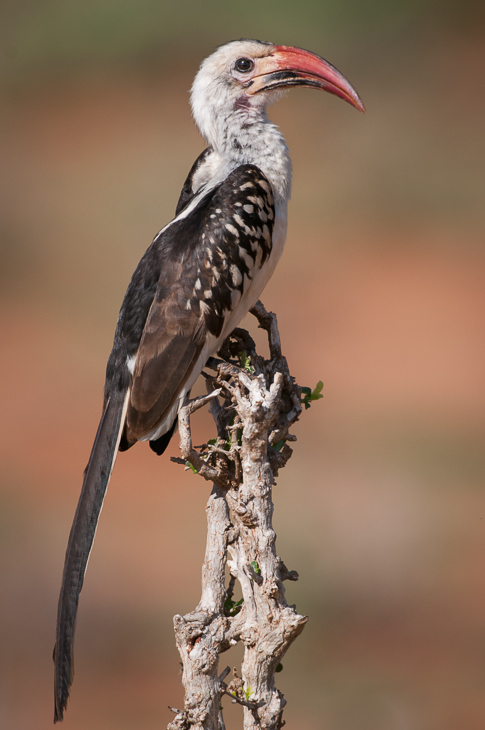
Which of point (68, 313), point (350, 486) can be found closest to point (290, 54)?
point (350, 486)

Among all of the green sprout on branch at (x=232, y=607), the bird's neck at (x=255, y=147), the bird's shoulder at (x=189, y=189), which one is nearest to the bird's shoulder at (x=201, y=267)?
the bird's neck at (x=255, y=147)

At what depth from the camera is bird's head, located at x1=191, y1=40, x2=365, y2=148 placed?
3.42 m

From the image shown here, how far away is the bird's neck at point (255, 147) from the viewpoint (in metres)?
3.22

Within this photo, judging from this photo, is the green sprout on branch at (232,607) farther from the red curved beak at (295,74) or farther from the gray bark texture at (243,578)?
the red curved beak at (295,74)

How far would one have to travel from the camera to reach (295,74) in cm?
353

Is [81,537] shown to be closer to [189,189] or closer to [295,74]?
[189,189]

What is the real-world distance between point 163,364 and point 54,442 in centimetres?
564

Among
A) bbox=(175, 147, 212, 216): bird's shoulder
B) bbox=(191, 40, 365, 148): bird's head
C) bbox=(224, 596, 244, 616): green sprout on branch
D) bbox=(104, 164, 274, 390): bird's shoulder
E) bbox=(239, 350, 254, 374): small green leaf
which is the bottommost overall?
bbox=(224, 596, 244, 616): green sprout on branch

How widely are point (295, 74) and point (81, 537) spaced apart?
2.41 metres

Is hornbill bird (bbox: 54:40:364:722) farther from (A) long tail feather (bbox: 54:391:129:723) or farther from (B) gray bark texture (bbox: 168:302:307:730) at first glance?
(B) gray bark texture (bbox: 168:302:307:730)

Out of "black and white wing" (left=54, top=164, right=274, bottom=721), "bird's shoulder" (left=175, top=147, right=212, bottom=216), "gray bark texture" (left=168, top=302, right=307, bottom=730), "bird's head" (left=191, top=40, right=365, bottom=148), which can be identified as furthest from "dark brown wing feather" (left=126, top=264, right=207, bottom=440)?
"bird's head" (left=191, top=40, right=365, bottom=148)

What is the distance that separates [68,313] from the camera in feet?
32.6

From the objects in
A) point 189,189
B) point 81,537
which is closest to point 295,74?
point 189,189

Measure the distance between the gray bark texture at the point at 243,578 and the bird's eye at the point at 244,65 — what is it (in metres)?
1.74
